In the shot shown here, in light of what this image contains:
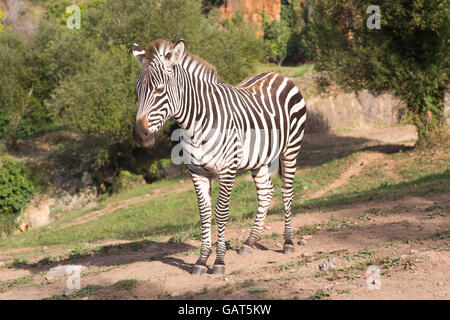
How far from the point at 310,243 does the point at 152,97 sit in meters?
4.00

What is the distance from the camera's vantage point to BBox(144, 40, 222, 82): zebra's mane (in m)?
7.02

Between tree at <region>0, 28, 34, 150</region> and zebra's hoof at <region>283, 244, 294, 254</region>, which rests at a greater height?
tree at <region>0, 28, 34, 150</region>

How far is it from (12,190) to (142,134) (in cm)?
2031

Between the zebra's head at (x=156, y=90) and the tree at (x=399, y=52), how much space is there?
13.4 meters

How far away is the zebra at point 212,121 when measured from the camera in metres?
6.79

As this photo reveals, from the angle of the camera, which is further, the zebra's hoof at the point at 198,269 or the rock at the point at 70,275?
the zebra's hoof at the point at 198,269

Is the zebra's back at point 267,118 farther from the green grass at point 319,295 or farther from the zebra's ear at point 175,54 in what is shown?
the green grass at point 319,295

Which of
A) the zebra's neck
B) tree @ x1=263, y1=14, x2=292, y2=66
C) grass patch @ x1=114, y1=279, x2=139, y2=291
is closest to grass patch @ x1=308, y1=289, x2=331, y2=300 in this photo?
grass patch @ x1=114, y1=279, x2=139, y2=291

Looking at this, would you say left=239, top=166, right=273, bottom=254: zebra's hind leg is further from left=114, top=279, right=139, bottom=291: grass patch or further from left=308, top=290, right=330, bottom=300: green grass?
left=308, top=290, right=330, bottom=300: green grass

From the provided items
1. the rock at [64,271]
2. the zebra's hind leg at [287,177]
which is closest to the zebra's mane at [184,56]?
the zebra's hind leg at [287,177]

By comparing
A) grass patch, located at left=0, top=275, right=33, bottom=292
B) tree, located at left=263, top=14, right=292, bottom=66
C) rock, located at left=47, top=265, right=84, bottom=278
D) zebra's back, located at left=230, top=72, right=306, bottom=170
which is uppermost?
tree, located at left=263, top=14, right=292, bottom=66

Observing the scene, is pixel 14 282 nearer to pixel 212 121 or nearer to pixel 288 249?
pixel 212 121

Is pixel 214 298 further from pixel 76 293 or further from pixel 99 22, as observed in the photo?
pixel 99 22

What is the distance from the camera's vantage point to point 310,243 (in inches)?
356
